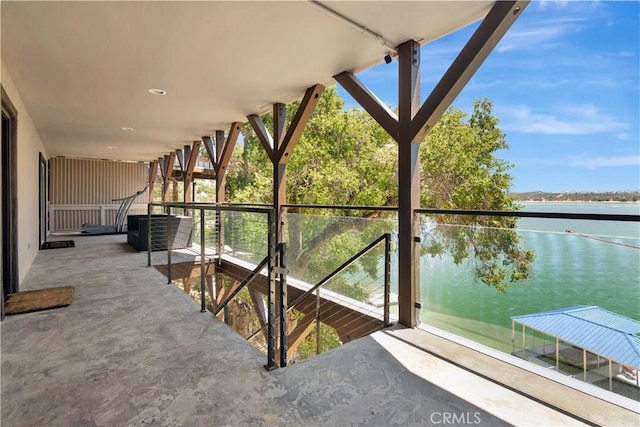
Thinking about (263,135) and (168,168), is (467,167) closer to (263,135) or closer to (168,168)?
(263,135)

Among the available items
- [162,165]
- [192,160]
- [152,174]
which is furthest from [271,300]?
[152,174]

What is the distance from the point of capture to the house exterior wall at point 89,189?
10.4 m

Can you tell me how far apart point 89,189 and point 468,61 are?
12411 millimetres

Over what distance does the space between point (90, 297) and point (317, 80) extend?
3489mm

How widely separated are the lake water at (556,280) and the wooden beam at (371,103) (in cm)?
133

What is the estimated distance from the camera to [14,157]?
3455 mm

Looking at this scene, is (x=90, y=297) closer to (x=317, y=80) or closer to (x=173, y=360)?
(x=173, y=360)

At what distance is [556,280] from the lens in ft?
6.57

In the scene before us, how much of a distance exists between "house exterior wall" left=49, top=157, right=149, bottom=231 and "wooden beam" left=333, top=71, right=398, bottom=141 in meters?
10.5

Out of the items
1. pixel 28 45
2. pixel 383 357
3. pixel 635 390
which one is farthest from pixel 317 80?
pixel 635 390

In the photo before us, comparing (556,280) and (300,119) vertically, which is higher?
(300,119)

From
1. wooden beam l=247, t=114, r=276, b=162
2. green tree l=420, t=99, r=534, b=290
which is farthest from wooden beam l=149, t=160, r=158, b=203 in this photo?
green tree l=420, t=99, r=534, b=290

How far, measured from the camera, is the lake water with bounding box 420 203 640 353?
1.76 metres
